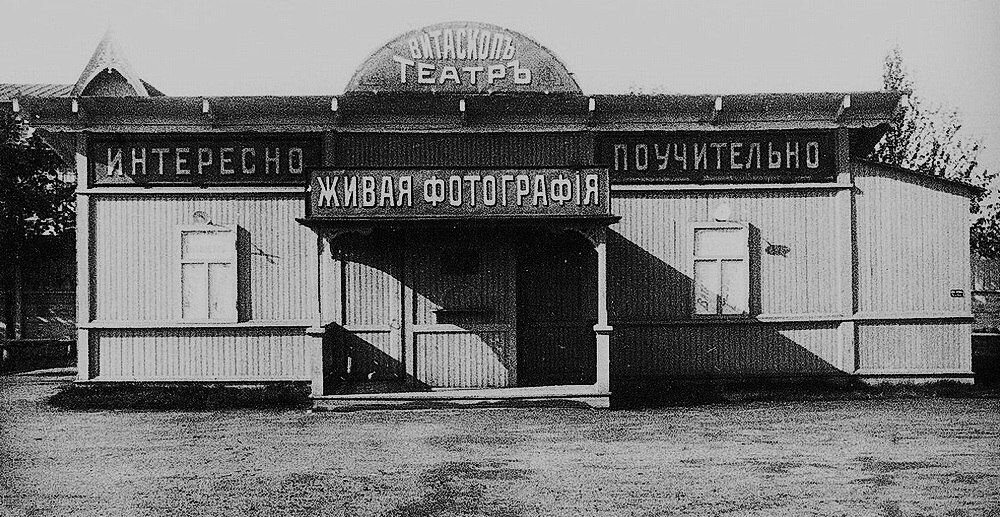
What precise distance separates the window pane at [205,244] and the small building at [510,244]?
37 mm

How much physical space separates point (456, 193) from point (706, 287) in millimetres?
4739

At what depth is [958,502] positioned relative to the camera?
26.6 ft

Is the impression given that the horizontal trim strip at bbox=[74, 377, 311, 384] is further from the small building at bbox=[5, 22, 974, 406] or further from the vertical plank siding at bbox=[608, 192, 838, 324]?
the vertical plank siding at bbox=[608, 192, 838, 324]

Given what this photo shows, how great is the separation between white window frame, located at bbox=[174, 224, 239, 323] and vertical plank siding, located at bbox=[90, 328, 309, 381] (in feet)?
0.67

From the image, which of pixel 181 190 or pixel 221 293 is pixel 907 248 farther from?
pixel 181 190

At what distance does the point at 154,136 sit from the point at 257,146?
172 cm

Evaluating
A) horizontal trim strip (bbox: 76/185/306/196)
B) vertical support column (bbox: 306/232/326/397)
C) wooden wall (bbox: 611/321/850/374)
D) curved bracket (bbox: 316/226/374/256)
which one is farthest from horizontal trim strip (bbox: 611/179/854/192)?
horizontal trim strip (bbox: 76/185/306/196)

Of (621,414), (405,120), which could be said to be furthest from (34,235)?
(621,414)

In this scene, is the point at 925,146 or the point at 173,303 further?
the point at 925,146

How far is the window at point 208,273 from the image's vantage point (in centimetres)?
1573

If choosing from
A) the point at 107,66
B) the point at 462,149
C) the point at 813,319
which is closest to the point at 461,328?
the point at 462,149

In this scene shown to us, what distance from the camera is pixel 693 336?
1592 centimetres

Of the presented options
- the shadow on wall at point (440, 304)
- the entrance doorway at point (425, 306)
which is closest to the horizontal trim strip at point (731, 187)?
the shadow on wall at point (440, 304)

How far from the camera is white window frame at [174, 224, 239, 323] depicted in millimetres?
15695
